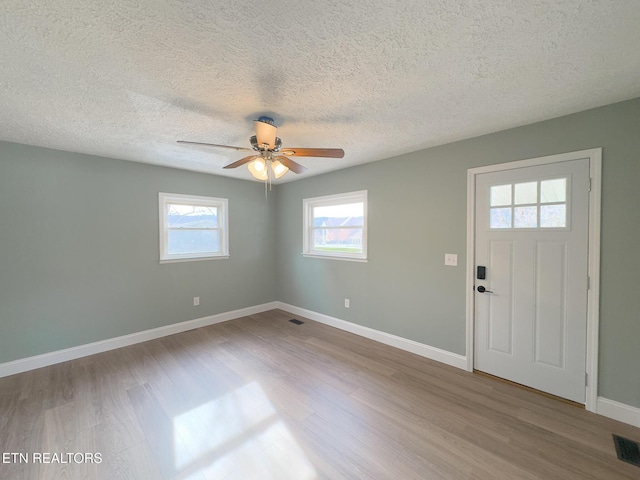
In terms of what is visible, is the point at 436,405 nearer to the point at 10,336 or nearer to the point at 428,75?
the point at 428,75

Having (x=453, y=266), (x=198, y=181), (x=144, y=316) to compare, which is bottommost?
(x=144, y=316)

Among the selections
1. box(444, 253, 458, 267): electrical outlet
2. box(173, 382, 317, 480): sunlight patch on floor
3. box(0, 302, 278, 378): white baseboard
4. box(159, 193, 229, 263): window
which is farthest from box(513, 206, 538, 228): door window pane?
box(0, 302, 278, 378): white baseboard

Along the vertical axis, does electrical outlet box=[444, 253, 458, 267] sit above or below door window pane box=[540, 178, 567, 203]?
below

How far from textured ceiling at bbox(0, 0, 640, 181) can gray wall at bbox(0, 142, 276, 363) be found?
616 millimetres

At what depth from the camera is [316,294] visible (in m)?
4.22

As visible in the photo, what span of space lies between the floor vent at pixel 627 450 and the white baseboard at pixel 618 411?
0.23 m

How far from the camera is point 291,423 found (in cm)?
193

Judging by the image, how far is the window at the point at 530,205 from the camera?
7.16 ft

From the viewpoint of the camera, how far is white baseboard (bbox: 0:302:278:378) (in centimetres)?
265

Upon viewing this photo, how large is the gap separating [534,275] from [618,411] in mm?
1127

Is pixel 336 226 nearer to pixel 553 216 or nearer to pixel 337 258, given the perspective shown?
pixel 337 258

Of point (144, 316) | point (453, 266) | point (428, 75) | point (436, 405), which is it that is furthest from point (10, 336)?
point (453, 266)

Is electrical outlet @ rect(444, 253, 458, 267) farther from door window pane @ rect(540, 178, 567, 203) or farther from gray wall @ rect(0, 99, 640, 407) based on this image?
door window pane @ rect(540, 178, 567, 203)

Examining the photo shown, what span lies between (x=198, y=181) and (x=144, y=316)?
211cm
